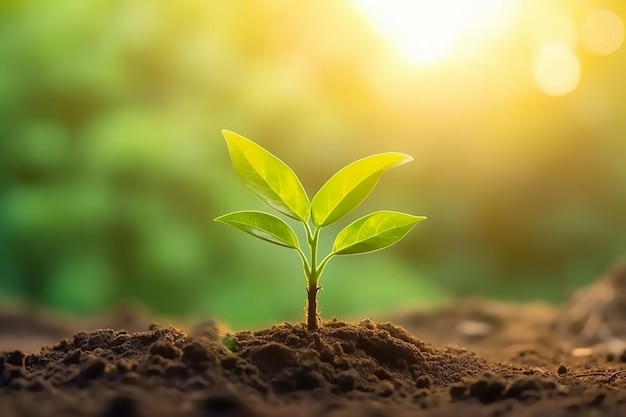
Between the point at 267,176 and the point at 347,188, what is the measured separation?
0.11 m

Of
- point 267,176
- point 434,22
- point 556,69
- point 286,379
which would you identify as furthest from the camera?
point 556,69

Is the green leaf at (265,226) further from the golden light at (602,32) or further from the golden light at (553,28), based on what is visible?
the golden light at (602,32)

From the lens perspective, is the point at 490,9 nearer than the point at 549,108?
Yes

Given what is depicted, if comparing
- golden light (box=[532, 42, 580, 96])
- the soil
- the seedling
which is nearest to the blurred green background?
golden light (box=[532, 42, 580, 96])

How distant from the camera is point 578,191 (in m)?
3.30

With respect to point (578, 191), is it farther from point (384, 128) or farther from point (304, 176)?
point (304, 176)

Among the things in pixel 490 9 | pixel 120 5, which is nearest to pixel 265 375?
pixel 490 9

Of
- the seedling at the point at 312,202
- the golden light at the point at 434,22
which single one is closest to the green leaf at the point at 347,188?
the seedling at the point at 312,202

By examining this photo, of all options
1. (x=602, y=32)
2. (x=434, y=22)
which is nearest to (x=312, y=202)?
(x=434, y=22)

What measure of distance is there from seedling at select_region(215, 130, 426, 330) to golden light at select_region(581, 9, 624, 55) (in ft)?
8.33

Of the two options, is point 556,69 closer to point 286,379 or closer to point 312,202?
point 312,202

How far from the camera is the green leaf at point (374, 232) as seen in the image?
0.98 metres

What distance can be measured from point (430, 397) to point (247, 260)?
2.45m

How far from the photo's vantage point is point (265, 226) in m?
0.98
